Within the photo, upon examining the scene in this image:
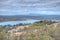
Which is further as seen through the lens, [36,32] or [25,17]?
[25,17]

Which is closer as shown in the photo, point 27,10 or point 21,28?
point 21,28

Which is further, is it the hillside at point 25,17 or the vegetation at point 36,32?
the hillside at point 25,17

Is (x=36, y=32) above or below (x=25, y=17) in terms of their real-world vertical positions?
below

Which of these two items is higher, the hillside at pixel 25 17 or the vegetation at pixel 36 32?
the hillside at pixel 25 17

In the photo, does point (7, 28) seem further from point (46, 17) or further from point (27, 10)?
point (46, 17)

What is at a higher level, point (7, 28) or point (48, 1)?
point (48, 1)

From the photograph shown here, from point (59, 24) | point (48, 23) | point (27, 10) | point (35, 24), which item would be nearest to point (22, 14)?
point (27, 10)

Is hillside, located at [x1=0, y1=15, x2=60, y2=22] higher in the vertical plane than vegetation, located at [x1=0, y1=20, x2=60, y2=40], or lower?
higher

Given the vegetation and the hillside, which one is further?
the hillside

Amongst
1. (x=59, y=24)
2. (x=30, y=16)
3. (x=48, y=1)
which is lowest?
(x=59, y=24)
